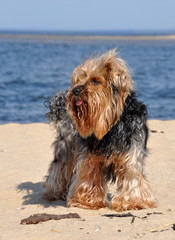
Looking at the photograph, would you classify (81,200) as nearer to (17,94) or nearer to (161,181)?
(161,181)

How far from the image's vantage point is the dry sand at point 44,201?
14.1 feet

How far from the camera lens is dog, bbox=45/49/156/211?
15.4 ft

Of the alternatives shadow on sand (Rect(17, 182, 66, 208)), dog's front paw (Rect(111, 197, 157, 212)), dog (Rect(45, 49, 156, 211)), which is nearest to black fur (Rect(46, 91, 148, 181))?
dog (Rect(45, 49, 156, 211))

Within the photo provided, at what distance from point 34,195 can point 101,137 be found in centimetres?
204

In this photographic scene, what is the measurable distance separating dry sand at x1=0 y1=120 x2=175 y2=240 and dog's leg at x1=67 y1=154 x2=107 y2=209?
0.42 ft

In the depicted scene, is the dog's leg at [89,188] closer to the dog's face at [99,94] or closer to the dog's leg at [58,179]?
the dog's leg at [58,179]

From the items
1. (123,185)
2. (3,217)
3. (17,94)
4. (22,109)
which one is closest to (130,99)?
(123,185)

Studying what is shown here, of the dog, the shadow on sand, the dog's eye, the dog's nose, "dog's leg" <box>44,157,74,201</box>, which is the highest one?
the dog's eye

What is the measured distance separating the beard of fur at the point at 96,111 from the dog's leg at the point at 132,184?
479mm

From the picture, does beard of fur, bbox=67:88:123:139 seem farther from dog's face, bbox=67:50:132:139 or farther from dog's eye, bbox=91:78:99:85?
dog's eye, bbox=91:78:99:85

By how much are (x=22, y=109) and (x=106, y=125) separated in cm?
1028

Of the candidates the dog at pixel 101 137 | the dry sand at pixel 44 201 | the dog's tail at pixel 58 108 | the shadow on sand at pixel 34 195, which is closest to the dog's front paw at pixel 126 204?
the dog at pixel 101 137

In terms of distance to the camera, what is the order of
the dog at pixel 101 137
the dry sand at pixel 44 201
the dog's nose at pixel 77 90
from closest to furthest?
1. the dry sand at pixel 44 201
2. the dog's nose at pixel 77 90
3. the dog at pixel 101 137

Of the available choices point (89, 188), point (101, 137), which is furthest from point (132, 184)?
point (101, 137)
